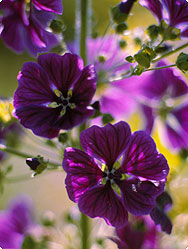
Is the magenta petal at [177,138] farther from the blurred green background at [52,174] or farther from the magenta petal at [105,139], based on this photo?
the magenta petal at [105,139]

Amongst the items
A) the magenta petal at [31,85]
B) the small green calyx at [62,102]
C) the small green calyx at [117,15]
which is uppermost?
the small green calyx at [117,15]

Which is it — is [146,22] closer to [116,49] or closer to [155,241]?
[116,49]

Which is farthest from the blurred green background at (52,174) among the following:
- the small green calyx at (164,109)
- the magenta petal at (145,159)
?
the magenta petal at (145,159)

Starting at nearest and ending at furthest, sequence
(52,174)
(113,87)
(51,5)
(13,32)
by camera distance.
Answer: (51,5), (13,32), (113,87), (52,174)

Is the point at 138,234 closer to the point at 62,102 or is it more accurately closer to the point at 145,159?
the point at 145,159

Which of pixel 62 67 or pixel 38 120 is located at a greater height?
pixel 62 67

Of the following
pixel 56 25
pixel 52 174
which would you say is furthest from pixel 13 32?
pixel 52 174
